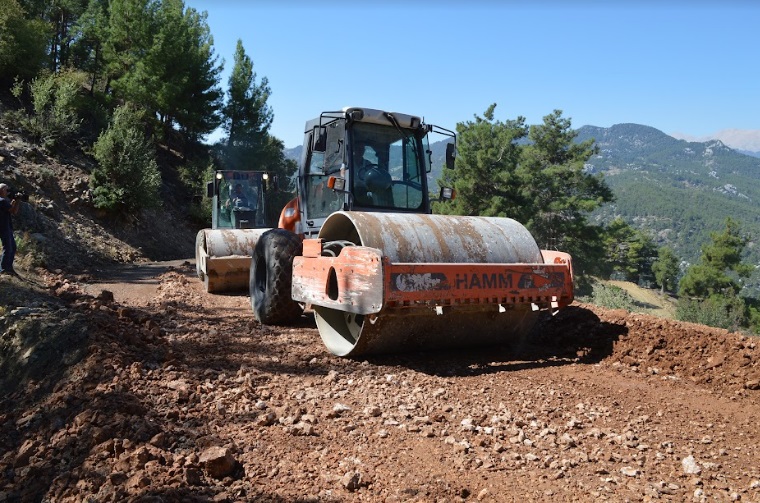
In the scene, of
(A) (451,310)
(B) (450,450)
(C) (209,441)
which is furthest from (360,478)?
(A) (451,310)

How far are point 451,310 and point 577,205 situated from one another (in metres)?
31.7

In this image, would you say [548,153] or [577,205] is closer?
[577,205]

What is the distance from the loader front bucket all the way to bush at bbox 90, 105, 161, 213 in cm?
1722

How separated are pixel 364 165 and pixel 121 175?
17.6 m

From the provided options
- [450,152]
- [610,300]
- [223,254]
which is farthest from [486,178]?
[450,152]

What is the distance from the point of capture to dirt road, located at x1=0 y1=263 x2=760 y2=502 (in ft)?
9.47

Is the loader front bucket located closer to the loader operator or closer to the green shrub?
the green shrub

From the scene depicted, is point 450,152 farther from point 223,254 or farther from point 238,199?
point 238,199

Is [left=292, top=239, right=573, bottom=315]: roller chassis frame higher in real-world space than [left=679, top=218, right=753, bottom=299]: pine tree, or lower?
higher

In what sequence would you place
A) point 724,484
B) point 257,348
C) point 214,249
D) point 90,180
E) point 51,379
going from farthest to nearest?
point 90,180
point 214,249
point 257,348
point 51,379
point 724,484

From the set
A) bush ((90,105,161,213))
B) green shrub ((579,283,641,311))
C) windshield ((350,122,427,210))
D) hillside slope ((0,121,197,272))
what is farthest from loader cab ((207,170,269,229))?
windshield ((350,122,427,210))

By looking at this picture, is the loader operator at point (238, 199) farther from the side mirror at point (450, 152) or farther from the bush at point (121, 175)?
the side mirror at point (450, 152)

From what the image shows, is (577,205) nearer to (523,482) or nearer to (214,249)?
(214,249)

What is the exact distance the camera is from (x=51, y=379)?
459cm
